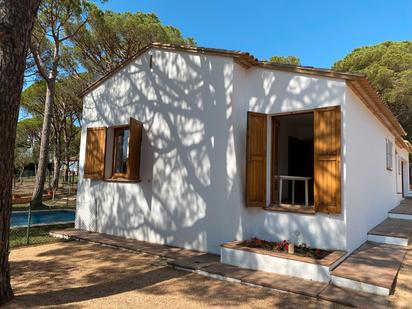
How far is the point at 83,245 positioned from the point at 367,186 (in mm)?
7183

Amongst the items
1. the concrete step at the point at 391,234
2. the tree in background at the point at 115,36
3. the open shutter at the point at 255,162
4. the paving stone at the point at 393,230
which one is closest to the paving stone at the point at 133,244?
the open shutter at the point at 255,162

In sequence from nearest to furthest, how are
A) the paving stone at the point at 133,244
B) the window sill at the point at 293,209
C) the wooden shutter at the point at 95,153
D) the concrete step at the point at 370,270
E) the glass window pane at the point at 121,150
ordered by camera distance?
the concrete step at the point at 370,270, the window sill at the point at 293,209, the paving stone at the point at 133,244, the wooden shutter at the point at 95,153, the glass window pane at the point at 121,150

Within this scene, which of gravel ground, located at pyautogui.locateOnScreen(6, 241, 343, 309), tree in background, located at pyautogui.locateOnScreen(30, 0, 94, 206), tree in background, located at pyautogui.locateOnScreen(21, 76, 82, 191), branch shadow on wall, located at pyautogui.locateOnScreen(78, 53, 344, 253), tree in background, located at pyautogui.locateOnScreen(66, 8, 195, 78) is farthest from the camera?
tree in background, located at pyautogui.locateOnScreen(21, 76, 82, 191)

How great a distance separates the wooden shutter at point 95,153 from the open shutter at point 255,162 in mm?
4428

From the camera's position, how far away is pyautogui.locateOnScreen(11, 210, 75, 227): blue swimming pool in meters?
11.3

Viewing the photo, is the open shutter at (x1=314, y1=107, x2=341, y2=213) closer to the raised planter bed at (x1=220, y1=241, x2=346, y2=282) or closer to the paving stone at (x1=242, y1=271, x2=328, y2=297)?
the raised planter bed at (x1=220, y1=241, x2=346, y2=282)

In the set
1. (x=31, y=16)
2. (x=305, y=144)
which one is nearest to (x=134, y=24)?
(x=305, y=144)

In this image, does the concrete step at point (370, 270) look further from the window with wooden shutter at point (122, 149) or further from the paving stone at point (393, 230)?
the window with wooden shutter at point (122, 149)

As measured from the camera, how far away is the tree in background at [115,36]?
16812 mm

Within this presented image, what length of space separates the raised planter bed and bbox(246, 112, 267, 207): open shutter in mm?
1081

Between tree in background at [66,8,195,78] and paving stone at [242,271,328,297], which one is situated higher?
tree in background at [66,8,195,78]

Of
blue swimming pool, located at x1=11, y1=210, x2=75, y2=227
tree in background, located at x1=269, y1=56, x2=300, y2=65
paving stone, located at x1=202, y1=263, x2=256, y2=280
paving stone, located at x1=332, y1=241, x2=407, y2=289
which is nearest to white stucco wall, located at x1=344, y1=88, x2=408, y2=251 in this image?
paving stone, located at x1=332, y1=241, x2=407, y2=289

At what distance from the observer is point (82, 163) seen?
9.43 meters

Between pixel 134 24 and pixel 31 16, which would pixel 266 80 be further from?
pixel 134 24
